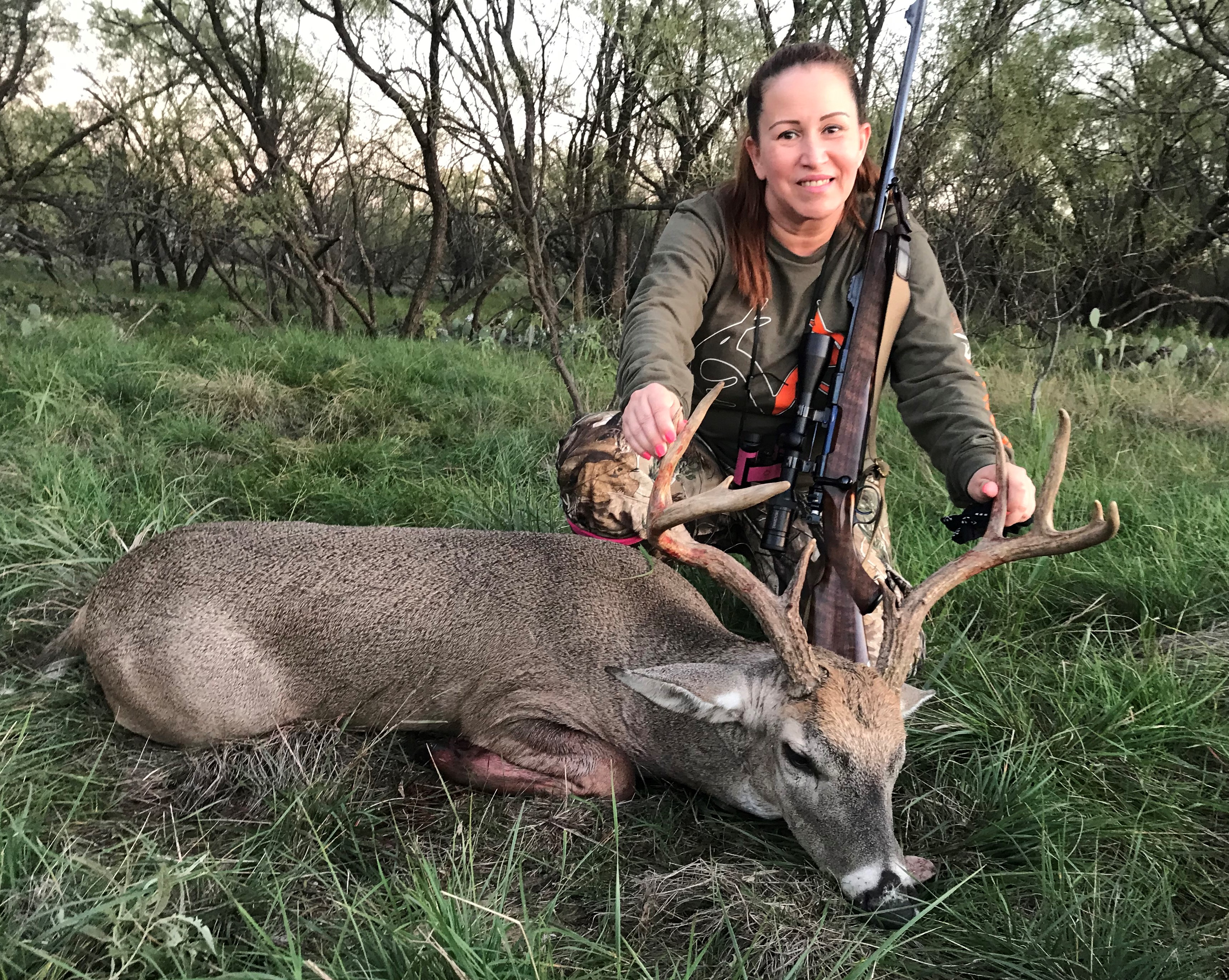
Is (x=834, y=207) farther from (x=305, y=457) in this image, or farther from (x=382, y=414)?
(x=382, y=414)

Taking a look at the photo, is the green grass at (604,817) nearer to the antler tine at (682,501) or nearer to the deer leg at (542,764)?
the deer leg at (542,764)

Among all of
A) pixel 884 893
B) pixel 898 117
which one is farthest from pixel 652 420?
pixel 898 117

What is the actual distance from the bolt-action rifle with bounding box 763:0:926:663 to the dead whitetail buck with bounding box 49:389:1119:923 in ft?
1.28

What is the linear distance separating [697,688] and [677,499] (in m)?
1.21

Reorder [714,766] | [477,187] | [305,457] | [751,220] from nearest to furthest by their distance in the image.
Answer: [714,766] → [751,220] → [305,457] → [477,187]

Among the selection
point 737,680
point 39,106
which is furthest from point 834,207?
point 39,106

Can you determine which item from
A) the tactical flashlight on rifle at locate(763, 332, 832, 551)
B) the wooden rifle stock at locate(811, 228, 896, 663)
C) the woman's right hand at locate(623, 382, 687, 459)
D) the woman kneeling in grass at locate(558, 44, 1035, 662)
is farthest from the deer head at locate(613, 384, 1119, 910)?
the tactical flashlight on rifle at locate(763, 332, 832, 551)

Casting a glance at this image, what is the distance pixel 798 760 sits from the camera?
2.14 meters

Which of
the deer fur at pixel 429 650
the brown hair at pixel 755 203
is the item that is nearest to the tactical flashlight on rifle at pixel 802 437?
the brown hair at pixel 755 203

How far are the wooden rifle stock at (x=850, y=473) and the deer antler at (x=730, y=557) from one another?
388 mm

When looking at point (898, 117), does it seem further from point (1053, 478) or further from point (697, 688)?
point (697, 688)

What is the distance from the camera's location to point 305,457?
190 inches

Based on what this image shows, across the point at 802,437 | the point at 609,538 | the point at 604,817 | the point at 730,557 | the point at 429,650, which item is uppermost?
the point at 802,437

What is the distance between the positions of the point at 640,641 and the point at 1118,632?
1780 mm
